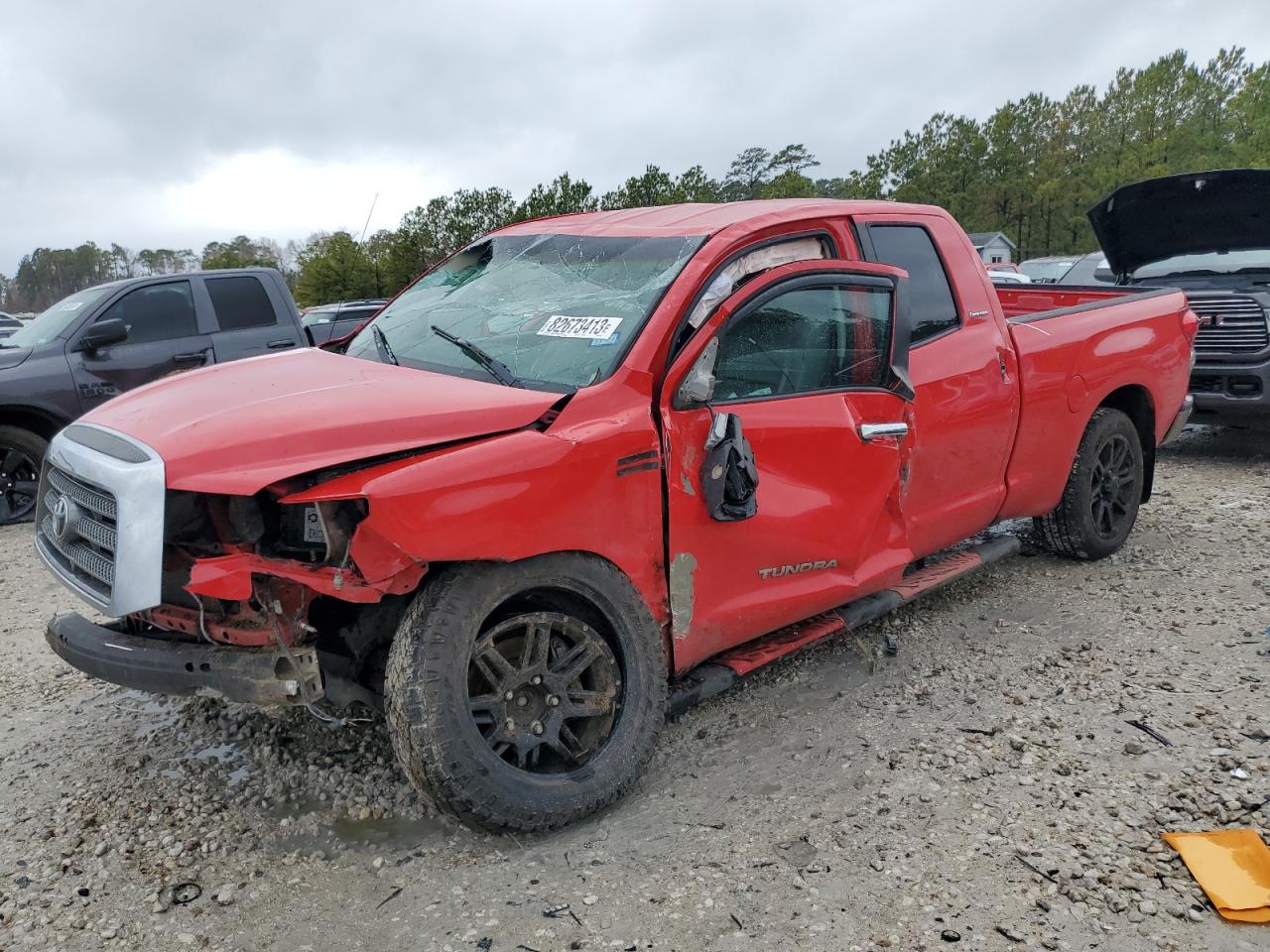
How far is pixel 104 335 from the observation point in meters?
7.31

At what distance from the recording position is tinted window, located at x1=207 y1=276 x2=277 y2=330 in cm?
806

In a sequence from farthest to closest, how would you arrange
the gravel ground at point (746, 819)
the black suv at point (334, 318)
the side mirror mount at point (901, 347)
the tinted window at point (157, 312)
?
the black suv at point (334, 318) → the tinted window at point (157, 312) → the side mirror mount at point (901, 347) → the gravel ground at point (746, 819)

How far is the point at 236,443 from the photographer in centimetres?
258

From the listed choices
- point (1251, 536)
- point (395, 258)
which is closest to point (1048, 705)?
point (1251, 536)

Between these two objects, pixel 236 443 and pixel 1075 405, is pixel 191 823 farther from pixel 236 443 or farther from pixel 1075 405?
pixel 1075 405

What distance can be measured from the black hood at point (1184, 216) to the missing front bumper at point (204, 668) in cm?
700

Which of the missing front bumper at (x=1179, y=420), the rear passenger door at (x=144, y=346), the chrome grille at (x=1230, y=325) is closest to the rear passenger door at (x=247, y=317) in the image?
the rear passenger door at (x=144, y=346)

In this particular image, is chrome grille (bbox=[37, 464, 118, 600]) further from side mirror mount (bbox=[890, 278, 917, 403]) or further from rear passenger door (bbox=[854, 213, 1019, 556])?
rear passenger door (bbox=[854, 213, 1019, 556])

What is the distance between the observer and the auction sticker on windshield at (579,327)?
10.4 feet

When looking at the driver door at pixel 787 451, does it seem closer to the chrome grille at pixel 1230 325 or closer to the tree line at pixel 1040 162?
the chrome grille at pixel 1230 325

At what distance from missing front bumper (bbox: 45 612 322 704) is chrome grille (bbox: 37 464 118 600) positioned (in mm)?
219

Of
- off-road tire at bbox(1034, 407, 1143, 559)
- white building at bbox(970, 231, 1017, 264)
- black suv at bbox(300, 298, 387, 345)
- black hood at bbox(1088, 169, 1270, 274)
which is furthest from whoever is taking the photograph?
white building at bbox(970, 231, 1017, 264)

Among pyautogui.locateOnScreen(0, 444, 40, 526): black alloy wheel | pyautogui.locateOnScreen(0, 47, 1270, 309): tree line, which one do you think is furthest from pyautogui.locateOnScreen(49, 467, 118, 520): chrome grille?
pyautogui.locateOnScreen(0, 47, 1270, 309): tree line

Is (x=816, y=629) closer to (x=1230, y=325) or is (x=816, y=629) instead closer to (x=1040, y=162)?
(x=1230, y=325)
